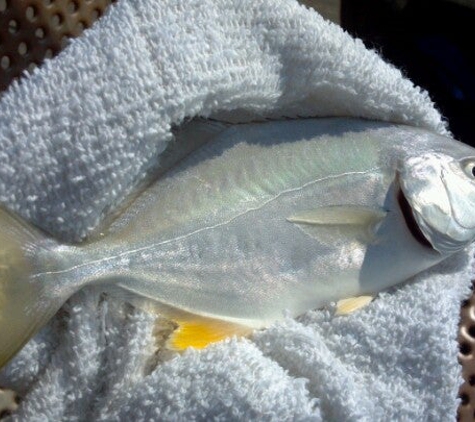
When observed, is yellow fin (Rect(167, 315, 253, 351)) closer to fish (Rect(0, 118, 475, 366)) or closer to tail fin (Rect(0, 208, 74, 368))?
fish (Rect(0, 118, 475, 366))

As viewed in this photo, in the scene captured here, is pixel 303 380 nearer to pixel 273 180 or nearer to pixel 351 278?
pixel 351 278

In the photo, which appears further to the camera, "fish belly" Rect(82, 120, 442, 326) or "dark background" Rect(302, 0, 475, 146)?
"dark background" Rect(302, 0, 475, 146)

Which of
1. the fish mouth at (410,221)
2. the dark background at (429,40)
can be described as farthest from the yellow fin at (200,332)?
the dark background at (429,40)

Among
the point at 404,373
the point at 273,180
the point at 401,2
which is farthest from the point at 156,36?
the point at 401,2

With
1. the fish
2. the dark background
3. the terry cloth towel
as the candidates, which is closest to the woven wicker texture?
the terry cloth towel

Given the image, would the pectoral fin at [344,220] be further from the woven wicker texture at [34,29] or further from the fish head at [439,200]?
the woven wicker texture at [34,29]
